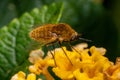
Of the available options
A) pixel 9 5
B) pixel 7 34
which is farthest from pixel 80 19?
pixel 7 34

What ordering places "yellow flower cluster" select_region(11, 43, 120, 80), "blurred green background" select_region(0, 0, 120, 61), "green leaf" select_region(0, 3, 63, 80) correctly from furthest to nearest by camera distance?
"blurred green background" select_region(0, 0, 120, 61) → "green leaf" select_region(0, 3, 63, 80) → "yellow flower cluster" select_region(11, 43, 120, 80)

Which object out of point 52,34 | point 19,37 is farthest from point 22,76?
point 19,37

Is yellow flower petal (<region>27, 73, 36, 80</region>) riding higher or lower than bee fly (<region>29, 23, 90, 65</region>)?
lower

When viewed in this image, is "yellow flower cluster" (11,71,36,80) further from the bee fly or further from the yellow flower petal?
the bee fly

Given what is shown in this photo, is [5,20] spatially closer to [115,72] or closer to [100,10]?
[100,10]

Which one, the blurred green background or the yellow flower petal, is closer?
the yellow flower petal

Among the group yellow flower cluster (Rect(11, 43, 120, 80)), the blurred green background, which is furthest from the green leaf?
the blurred green background
